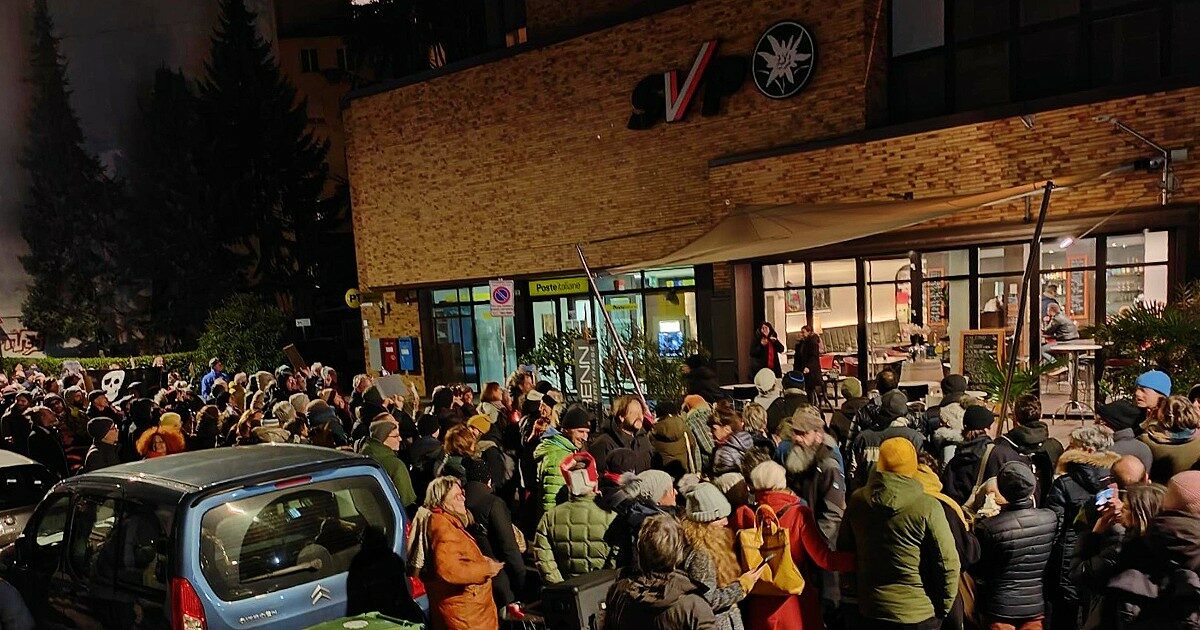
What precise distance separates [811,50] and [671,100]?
3.07 m

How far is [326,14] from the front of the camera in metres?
41.2

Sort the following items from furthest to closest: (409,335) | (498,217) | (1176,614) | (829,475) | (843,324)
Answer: (409,335)
(498,217)
(843,324)
(829,475)
(1176,614)

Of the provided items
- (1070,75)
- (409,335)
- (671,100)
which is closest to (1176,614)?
(1070,75)

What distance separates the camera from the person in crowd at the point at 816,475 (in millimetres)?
5660

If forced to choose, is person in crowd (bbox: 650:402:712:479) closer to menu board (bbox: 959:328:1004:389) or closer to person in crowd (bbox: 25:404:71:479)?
menu board (bbox: 959:328:1004:389)

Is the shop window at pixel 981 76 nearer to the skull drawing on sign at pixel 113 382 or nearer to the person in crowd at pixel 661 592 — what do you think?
the person in crowd at pixel 661 592

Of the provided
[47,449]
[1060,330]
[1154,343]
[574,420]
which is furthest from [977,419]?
[47,449]

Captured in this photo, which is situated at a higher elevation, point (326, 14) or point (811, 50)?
point (326, 14)

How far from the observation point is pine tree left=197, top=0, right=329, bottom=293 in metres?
36.2

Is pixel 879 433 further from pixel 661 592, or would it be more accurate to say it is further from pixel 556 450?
pixel 661 592

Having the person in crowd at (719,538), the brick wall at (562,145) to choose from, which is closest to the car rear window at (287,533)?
the person in crowd at (719,538)

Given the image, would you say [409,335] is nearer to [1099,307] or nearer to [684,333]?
[684,333]

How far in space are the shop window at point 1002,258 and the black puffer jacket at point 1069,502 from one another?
353 inches

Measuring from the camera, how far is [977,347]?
13000 millimetres
